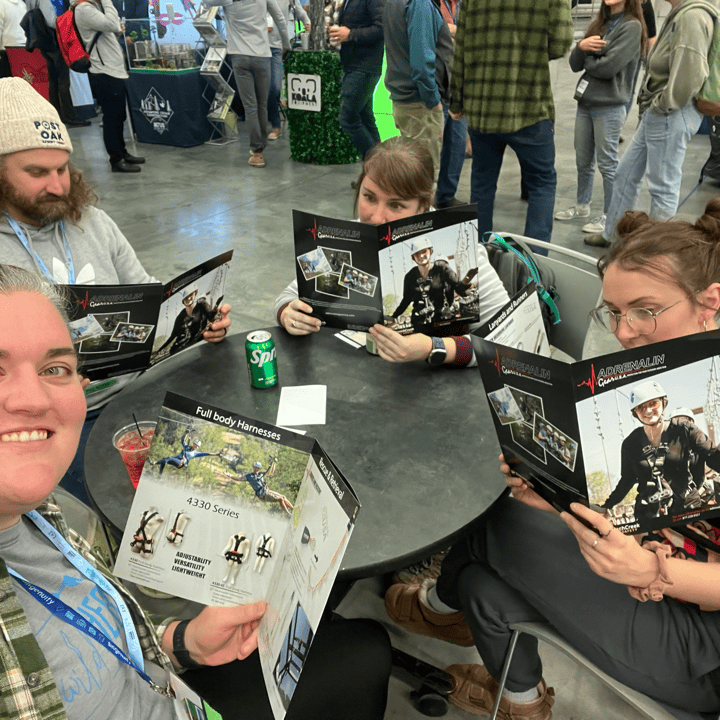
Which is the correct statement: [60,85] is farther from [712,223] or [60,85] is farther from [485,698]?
[485,698]

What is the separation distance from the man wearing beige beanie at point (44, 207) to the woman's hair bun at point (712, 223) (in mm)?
1228

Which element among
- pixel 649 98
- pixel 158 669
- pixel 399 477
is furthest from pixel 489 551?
pixel 649 98

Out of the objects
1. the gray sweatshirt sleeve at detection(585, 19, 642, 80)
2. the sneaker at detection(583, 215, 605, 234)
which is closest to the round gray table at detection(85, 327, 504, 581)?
the gray sweatshirt sleeve at detection(585, 19, 642, 80)

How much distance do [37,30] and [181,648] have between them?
7.56 m

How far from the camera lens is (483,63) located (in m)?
3.31

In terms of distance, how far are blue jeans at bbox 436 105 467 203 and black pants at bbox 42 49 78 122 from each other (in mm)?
5175

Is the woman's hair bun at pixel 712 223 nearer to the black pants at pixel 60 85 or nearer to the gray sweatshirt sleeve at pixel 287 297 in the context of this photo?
the gray sweatshirt sleeve at pixel 287 297

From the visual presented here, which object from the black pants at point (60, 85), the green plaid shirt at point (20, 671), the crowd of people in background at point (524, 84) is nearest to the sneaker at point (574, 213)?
the crowd of people in background at point (524, 84)

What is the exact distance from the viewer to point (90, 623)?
3.04 ft

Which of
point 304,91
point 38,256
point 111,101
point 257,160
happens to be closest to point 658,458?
point 38,256

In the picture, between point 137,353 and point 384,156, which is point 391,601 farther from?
point 384,156

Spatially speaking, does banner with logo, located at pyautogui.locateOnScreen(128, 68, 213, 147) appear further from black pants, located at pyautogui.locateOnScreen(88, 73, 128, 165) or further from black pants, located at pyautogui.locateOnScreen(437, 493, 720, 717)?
black pants, located at pyautogui.locateOnScreen(437, 493, 720, 717)

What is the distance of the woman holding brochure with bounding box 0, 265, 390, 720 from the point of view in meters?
0.82

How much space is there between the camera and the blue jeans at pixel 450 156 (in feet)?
15.7
